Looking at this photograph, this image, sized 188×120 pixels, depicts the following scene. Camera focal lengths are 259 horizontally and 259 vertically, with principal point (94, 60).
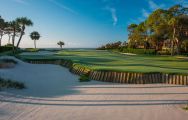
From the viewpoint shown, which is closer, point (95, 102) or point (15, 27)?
point (95, 102)

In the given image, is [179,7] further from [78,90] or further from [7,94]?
[7,94]

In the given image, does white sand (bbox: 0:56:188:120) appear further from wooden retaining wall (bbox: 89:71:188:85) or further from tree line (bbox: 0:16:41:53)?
tree line (bbox: 0:16:41:53)

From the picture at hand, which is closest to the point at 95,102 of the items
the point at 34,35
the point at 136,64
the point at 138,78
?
the point at 138,78

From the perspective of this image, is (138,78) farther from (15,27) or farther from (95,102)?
(15,27)

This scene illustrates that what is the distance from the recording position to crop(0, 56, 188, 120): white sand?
29.0 ft

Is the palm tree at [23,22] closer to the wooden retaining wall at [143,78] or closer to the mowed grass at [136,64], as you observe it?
the mowed grass at [136,64]

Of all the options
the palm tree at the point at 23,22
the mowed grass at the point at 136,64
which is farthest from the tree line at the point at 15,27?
the mowed grass at the point at 136,64

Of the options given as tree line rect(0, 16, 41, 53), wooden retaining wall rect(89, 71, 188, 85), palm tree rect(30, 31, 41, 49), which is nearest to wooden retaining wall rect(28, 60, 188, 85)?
wooden retaining wall rect(89, 71, 188, 85)

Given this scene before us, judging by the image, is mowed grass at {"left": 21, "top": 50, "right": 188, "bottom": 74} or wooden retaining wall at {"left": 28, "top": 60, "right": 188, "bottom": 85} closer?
wooden retaining wall at {"left": 28, "top": 60, "right": 188, "bottom": 85}

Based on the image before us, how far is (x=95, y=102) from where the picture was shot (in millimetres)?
10891

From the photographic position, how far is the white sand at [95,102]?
8852mm

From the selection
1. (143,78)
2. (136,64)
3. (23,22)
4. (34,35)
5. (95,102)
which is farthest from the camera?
(34,35)

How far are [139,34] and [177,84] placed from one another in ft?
181

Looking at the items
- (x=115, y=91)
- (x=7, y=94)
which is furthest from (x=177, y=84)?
(x=7, y=94)
